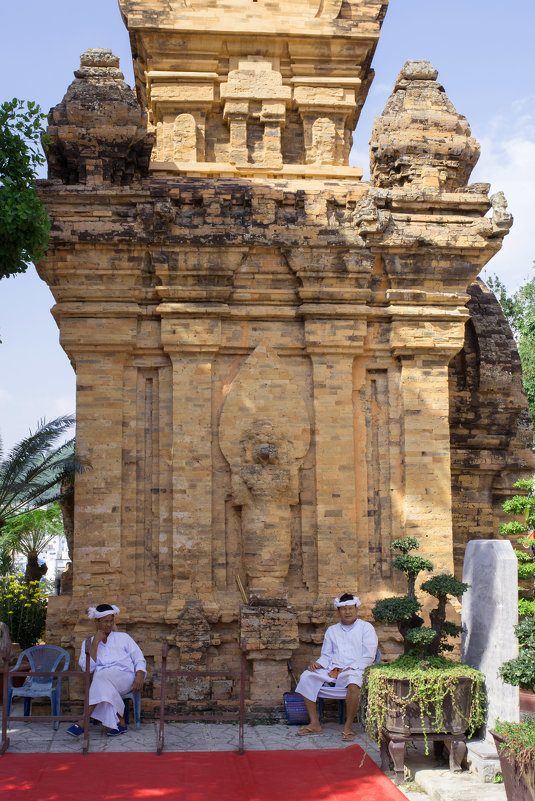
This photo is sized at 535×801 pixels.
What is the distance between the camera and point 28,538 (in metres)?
17.5

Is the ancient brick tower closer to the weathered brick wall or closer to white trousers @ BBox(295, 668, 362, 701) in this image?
white trousers @ BBox(295, 668, 362, 701)

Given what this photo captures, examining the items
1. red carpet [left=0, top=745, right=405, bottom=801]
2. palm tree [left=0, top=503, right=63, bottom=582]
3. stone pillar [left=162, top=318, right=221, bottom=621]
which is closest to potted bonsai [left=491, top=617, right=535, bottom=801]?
red carpet [left=0, top=745, right=405, bottom=801]

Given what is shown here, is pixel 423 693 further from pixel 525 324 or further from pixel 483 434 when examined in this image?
pixel 525 324

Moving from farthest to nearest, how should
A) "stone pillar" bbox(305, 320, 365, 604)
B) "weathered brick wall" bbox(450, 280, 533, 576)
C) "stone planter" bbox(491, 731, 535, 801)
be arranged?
1. "weathered brick wall" bbox(450, 280, 533, 576)
2. "stone pillar" bbox(305, 320, 365, 604)
3. "stone planter" bbox(491, 731, 535, 801)

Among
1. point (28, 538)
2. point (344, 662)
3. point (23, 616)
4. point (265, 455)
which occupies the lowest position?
point (344, 662)

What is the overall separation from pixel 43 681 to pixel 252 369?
484 centimetres

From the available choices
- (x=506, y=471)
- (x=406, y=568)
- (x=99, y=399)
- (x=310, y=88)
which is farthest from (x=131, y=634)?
(x=310, y=88)

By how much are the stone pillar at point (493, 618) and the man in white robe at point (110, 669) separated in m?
3.83

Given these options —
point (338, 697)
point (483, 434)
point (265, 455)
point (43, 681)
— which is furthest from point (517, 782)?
point (483, 434)

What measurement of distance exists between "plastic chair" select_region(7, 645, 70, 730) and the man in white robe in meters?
0.47

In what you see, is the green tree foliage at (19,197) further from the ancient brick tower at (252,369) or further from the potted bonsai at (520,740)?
the potted bonsai at (520,740)

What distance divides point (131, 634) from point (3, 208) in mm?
5547

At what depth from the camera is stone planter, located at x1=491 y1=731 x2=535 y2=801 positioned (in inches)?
254

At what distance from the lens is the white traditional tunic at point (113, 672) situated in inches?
378
